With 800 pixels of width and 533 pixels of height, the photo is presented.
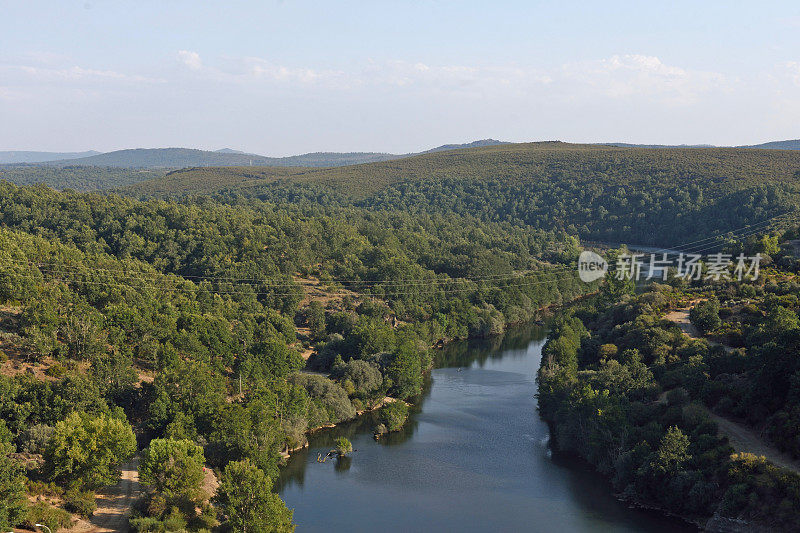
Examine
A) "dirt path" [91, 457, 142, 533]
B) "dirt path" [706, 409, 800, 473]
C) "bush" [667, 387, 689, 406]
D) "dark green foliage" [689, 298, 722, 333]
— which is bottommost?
"dirt path" [91, 457, 142, 533]

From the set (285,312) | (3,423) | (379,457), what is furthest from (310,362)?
(3,423)

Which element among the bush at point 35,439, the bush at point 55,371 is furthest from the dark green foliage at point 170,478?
the bush at point 55,371

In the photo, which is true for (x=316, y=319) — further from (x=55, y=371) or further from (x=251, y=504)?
(x=251, y=504)

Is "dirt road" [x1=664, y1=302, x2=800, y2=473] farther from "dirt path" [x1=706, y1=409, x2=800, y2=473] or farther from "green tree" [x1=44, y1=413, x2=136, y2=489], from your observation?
"green tree" [x1=44, y1=413, x2=136, y2=489]

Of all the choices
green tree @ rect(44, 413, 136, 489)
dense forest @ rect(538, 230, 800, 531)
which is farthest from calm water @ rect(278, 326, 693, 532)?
green tree @ rect(44, 413, 136, 489)

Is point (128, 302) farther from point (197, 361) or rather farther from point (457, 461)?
point (457, 461)

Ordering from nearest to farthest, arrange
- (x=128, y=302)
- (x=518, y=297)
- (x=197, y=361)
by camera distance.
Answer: (x=197, y=361) < (x=128, y=302) < (x=518, y=297)
